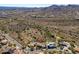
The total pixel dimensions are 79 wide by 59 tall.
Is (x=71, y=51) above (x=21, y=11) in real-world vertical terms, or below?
below

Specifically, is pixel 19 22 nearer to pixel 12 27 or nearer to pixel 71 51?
pixel 12 27

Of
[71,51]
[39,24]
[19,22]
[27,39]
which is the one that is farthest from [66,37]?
[19,22]

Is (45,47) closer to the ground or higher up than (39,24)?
closer to the ground
